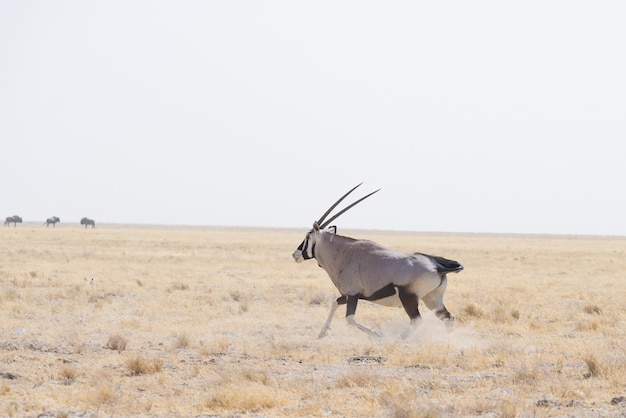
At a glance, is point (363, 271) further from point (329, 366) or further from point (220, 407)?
point (220, 407)

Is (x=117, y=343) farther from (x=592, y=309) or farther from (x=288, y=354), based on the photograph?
(x=592, y=309)

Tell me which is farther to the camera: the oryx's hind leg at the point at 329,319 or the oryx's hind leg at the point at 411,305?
the oryx's hind leg at the point at 329,319

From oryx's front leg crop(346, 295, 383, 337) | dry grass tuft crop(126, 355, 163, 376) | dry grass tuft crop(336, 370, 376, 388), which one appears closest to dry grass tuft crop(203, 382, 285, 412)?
dry grass tuft crop(336, 370, 376, 388)

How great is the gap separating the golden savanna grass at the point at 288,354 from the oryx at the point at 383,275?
1.45 ft

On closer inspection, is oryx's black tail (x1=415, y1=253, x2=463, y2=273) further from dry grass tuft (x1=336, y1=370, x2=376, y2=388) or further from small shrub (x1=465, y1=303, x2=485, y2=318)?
small shrub (x1=465, y1=303, x2=485, y2=318)

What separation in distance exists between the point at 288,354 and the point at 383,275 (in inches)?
93.3

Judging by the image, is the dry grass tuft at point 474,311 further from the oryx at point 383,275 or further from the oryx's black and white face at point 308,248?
the oryx's black and white face at point 308,248

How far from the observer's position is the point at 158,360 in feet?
35.8

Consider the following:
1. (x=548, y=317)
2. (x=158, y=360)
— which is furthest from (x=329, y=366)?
(x=548, y=317)

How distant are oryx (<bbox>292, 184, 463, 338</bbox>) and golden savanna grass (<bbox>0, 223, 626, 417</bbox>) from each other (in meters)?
0.44

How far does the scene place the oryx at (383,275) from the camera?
45.0 ft

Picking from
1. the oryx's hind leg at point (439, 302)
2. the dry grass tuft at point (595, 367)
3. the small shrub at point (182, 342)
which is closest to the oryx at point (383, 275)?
the oryx's hind leg at point (439, 302)

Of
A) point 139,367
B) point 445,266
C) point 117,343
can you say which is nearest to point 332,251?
point 445,266

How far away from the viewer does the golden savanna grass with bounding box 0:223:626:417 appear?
8.66 m
